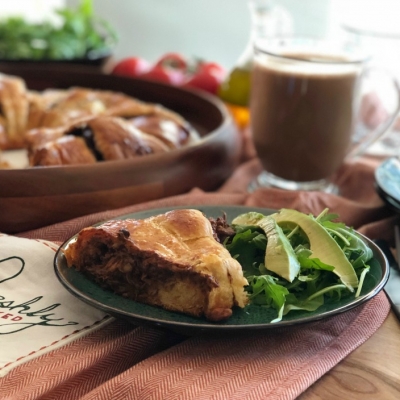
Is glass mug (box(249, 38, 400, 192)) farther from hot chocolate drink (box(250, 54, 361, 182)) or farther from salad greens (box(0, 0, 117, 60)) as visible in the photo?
salad greens (box(0, 0, 117, 60))

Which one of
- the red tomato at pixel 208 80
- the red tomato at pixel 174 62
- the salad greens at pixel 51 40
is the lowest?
the red tomato at pixel 174 62

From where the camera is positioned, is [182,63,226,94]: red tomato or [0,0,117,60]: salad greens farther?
[0,0,117,60]: salad greens

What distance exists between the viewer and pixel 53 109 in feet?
6.88

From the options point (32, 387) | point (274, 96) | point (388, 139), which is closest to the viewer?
point (32, 387)

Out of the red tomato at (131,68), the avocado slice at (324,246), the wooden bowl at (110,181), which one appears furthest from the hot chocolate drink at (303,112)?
the red tomato at (131,68)

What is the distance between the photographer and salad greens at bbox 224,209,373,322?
0.95 metres

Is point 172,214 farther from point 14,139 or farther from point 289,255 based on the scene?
point 14,139

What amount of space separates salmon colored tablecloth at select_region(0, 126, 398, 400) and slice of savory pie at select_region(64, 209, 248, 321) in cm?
7

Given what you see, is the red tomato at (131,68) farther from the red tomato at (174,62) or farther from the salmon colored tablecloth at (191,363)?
the salmon colored tablecloth at (191,363)

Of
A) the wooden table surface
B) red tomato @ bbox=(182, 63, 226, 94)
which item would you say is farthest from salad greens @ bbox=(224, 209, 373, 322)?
red tomato @ bbox=(182, 63, 226, 94)

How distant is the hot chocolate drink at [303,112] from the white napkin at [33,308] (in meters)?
0.74

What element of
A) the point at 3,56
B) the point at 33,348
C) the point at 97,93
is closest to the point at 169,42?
the point at 3,56

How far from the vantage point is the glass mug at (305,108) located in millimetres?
1582

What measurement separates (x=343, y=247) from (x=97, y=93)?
4.35 ft
